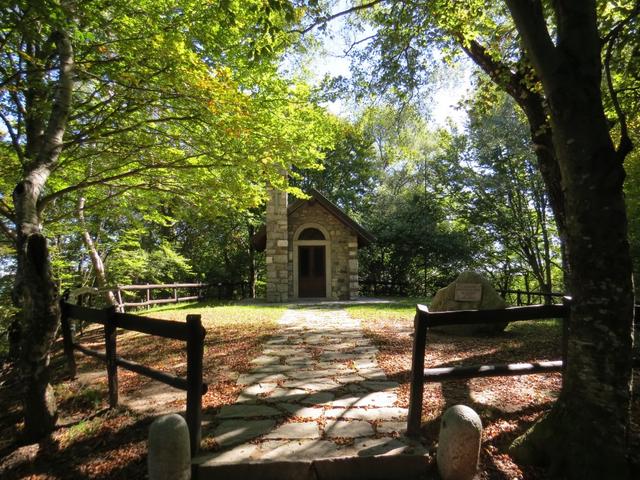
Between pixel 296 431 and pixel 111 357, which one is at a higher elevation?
pixel 111 357

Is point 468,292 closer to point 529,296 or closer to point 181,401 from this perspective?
point 181,401

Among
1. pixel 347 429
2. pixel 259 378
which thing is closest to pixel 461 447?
pixel 347 429

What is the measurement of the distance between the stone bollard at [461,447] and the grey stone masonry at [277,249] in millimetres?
13574

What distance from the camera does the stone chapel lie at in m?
16.3

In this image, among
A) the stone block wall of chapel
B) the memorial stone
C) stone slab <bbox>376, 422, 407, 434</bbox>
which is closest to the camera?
stone slab <bbox>376, 422, 407, 434</bbox>

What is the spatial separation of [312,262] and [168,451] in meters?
14.5

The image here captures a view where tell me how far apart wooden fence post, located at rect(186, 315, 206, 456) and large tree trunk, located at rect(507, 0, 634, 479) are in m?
2.70

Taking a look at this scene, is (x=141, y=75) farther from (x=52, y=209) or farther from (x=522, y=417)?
(x=52, y=209)

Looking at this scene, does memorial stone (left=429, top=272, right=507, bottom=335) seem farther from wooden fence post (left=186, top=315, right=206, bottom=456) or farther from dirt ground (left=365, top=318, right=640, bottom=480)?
wooden fence post (left=186, top=315, right=206, bottom=456)

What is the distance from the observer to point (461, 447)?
2.65m

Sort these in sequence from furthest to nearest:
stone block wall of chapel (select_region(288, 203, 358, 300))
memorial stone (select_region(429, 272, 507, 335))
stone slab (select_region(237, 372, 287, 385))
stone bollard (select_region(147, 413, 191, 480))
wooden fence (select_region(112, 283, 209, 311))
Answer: stone block wall of chapel (select_region(288, 203, 358, 300)) → wooden fence (select_region(112, 283, 209, 311)) → memorial stone (select_region(429, 272, 507, 335)) → stone slab (select_region(237, 372, 287, 385)) → stone bollard (select_region(147, 413, 191, 480))

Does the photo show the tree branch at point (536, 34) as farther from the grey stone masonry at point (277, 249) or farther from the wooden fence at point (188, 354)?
the grey stone masonry at point (277, 249)

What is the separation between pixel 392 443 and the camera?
120 inches

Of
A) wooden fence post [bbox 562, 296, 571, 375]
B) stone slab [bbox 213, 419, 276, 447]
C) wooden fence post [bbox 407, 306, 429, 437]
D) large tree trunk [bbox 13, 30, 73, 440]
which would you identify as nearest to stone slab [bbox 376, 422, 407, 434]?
wooden fence post [bbox 407, 306, 429, 437]
